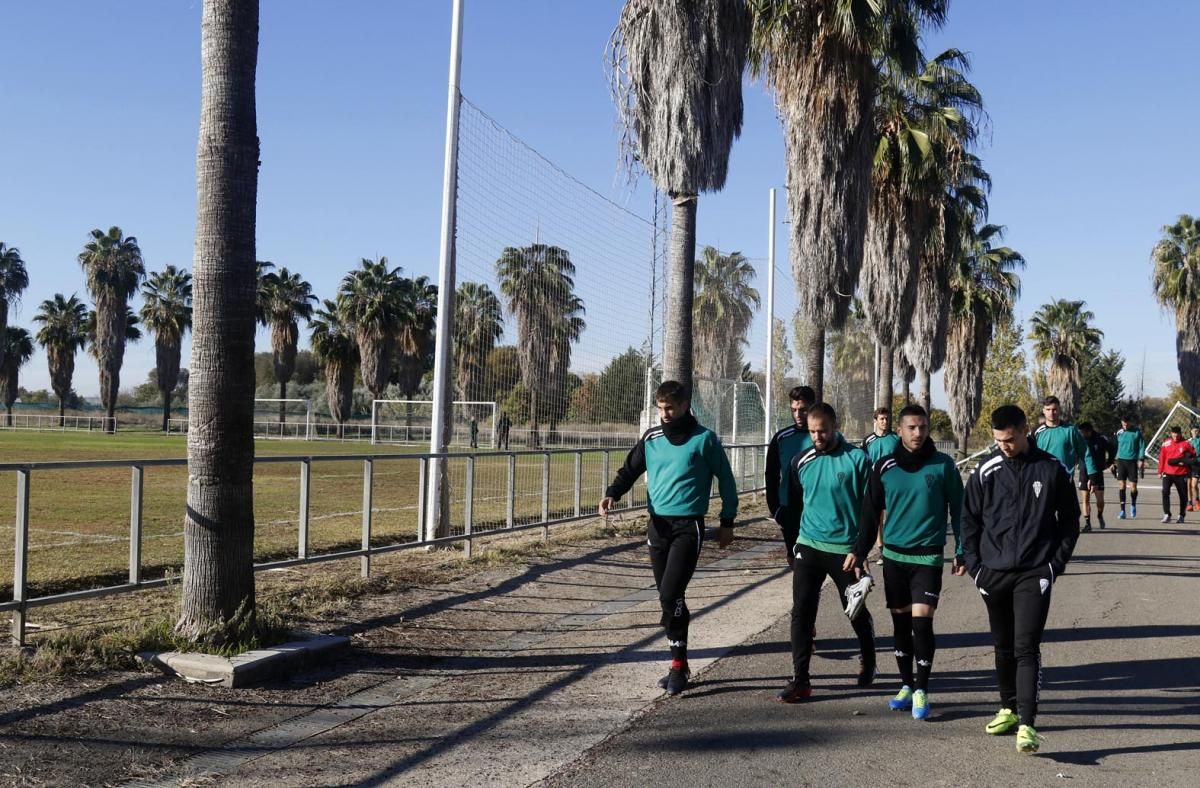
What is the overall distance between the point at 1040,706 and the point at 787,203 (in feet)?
50.0


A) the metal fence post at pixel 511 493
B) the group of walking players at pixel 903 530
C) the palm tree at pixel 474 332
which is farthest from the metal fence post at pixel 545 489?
the group of walking players at pixel 903 530

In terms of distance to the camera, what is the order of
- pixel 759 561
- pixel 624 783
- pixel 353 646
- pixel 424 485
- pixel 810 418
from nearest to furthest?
pixel 624 783
pixel 810 418
pixel 353 646
pixel 424 485
pixel 759 561

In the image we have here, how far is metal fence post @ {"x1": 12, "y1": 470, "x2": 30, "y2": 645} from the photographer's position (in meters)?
6.81

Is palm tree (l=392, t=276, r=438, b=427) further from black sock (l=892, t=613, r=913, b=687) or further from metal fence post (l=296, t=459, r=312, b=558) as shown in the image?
black sock (l=892, t=613, r=913, b=687)

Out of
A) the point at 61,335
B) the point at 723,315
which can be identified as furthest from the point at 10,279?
the point at 723,315

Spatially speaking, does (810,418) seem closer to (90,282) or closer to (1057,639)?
(1057,639)

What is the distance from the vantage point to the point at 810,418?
22.4 feet

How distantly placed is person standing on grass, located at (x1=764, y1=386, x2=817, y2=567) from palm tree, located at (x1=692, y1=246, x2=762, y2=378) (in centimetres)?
1636

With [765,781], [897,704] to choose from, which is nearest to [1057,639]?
[897,704]

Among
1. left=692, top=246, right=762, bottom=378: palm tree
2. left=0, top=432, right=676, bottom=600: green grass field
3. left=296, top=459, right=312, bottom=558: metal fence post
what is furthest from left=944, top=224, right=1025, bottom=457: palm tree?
left=296, top=459, right=312, bottom=558: metal fence post

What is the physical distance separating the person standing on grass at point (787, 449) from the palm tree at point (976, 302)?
32758 millimetres

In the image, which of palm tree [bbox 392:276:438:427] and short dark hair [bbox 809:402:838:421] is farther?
palm tree [bbox 392:276:438:427]

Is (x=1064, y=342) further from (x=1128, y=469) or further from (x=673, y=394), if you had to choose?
(x=673, y=394)

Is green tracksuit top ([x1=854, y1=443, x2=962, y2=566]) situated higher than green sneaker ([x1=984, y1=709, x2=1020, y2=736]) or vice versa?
green tracksuit top ([x1=854, y1=443, x2=962, y2=566])
